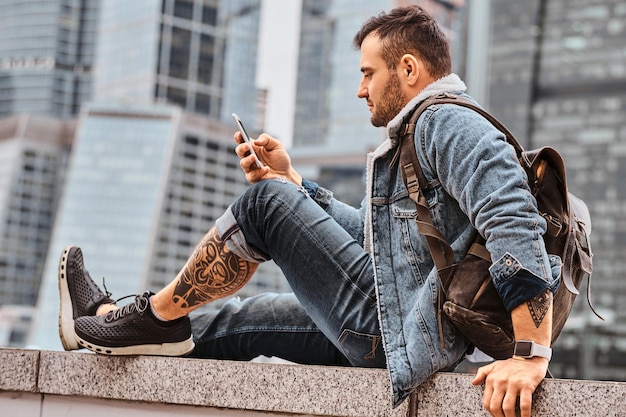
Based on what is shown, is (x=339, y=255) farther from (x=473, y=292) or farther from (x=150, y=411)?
(x=150, y=411)

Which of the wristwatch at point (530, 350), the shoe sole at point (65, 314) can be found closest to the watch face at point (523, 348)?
the wristwatch at point (530, 350)

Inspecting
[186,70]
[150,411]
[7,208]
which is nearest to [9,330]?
[7,208]

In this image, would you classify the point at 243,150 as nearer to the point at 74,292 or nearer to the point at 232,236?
the point at 232,236

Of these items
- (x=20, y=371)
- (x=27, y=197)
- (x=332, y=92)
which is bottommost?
(x=20, y=371)

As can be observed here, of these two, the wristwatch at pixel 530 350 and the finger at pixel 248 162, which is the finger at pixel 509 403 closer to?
the wristwatch at pixel 530 350

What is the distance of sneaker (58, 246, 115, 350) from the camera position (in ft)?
10.0

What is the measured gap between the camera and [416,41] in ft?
8.72

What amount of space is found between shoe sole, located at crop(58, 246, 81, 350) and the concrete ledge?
93mm

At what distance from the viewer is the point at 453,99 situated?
8.18ft

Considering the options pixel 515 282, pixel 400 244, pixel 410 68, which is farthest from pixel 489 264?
pixel 410 68

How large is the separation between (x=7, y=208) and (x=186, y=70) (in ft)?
91.3

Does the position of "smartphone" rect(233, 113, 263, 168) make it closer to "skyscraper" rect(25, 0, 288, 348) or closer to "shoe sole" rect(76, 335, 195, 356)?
"shoe sole" rect(76, 335, 195, 356)

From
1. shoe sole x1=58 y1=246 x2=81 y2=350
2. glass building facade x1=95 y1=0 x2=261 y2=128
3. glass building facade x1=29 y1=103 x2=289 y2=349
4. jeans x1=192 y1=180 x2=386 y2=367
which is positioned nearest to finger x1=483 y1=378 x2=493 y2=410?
jeans x1=192 y1=180 x2=386 y2=367

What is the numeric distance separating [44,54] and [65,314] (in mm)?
139697
